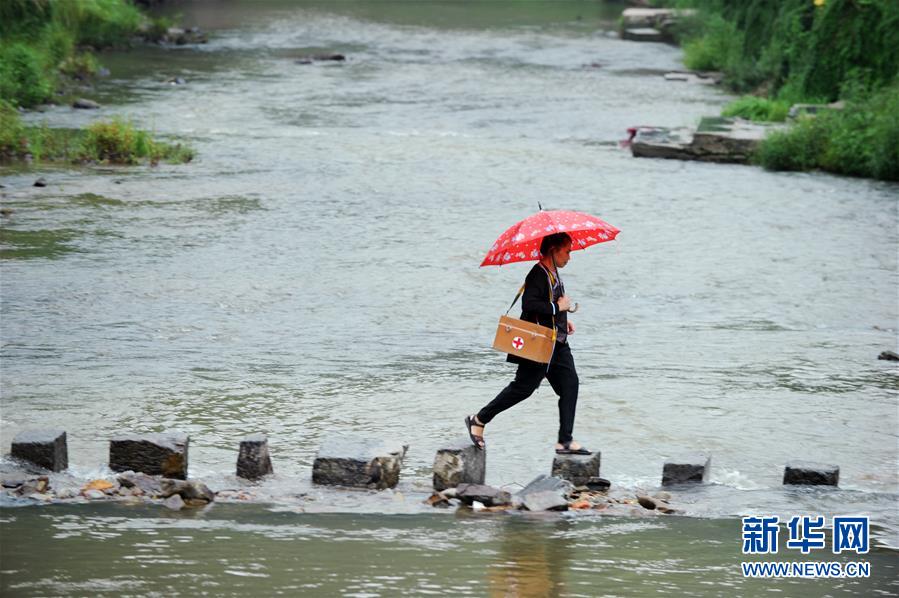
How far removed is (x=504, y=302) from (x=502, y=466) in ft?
15.4

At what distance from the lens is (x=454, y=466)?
25.3 ft

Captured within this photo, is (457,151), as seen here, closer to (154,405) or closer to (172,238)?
(172,238)

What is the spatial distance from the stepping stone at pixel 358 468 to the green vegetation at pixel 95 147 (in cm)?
1285

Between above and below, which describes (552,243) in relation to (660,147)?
above

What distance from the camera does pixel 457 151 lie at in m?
21.9

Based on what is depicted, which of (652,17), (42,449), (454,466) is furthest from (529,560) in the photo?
(652,17)

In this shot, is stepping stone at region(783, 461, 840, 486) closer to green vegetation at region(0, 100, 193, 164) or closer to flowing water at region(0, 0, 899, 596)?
flowing water at region(0, 0, 899, 596)

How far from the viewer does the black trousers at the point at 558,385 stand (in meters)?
8.10

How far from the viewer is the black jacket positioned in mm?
7978

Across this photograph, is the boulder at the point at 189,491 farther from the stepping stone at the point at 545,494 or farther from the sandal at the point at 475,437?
the stepping stone at the point at 545,494

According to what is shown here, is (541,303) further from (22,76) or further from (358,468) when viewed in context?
(22,76)

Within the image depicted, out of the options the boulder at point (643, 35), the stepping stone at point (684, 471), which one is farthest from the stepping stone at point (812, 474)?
the boulder at point (643, 35)

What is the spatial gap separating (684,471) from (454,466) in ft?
4.63

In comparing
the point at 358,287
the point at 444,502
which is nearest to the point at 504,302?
the point at 358,287
